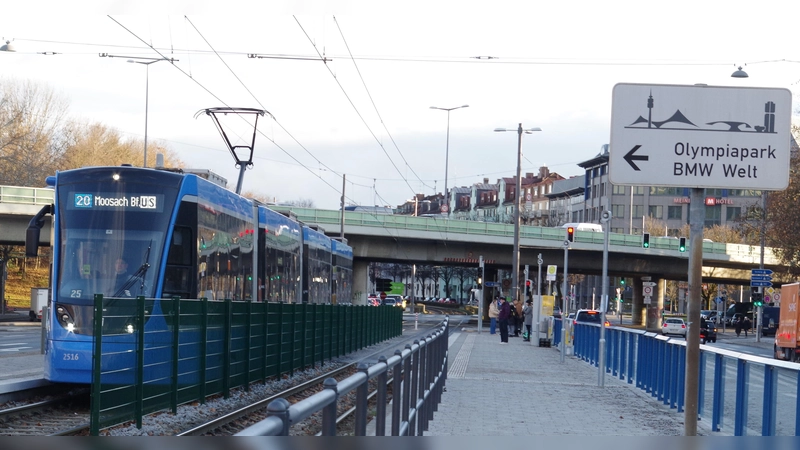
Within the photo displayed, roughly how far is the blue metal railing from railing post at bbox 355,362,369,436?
4689 millimetres

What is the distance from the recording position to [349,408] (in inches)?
214

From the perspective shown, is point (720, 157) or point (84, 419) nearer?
point (720, 157)

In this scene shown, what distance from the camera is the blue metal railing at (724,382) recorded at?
9.76 m

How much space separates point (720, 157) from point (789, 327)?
34855 millimetres

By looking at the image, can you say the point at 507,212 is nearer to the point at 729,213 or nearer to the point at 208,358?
the point at 729,213

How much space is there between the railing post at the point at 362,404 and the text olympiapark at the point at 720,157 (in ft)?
10.7

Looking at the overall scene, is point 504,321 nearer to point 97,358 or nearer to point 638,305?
point 97,358

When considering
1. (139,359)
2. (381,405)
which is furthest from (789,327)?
(381,405)

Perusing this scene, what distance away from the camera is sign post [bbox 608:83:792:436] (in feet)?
25.5

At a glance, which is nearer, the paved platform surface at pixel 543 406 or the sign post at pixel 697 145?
the sign post at pixel 697 145

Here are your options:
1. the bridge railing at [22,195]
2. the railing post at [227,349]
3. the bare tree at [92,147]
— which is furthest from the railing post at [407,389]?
the bare tree at [92,147]

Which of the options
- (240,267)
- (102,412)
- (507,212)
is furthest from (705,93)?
(507,212)

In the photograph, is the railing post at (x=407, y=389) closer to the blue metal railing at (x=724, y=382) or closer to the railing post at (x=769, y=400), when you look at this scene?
the blue metal railing at (x=724, y=382)

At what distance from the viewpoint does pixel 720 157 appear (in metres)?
7.77
